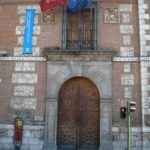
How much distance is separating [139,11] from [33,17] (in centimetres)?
478

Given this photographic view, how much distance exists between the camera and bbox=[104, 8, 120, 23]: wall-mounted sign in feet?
58.3

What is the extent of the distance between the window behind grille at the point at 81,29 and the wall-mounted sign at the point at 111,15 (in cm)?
54

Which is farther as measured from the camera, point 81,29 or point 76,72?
point 81,29

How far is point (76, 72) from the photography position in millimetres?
17312

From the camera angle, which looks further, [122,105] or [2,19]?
[2,19]

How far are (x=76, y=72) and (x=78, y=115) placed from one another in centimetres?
187

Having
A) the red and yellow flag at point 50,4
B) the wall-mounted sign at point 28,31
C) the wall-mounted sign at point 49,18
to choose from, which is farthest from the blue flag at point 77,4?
the wall-mounted sign at point 28,31

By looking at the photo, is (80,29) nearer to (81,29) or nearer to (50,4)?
(81,29)

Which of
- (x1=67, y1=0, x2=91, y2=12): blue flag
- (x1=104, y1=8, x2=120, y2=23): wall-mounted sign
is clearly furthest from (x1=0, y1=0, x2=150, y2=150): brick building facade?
(x1=67, y1=0, x2=91, y2=12): blue flag

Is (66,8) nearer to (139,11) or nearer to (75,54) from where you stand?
(75,54)

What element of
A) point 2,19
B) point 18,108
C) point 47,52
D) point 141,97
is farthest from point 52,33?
point 141,97

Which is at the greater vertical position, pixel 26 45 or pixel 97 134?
pixel 26 45

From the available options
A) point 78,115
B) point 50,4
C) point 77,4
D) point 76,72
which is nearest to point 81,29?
point 77,4

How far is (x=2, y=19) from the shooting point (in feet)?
59.8
